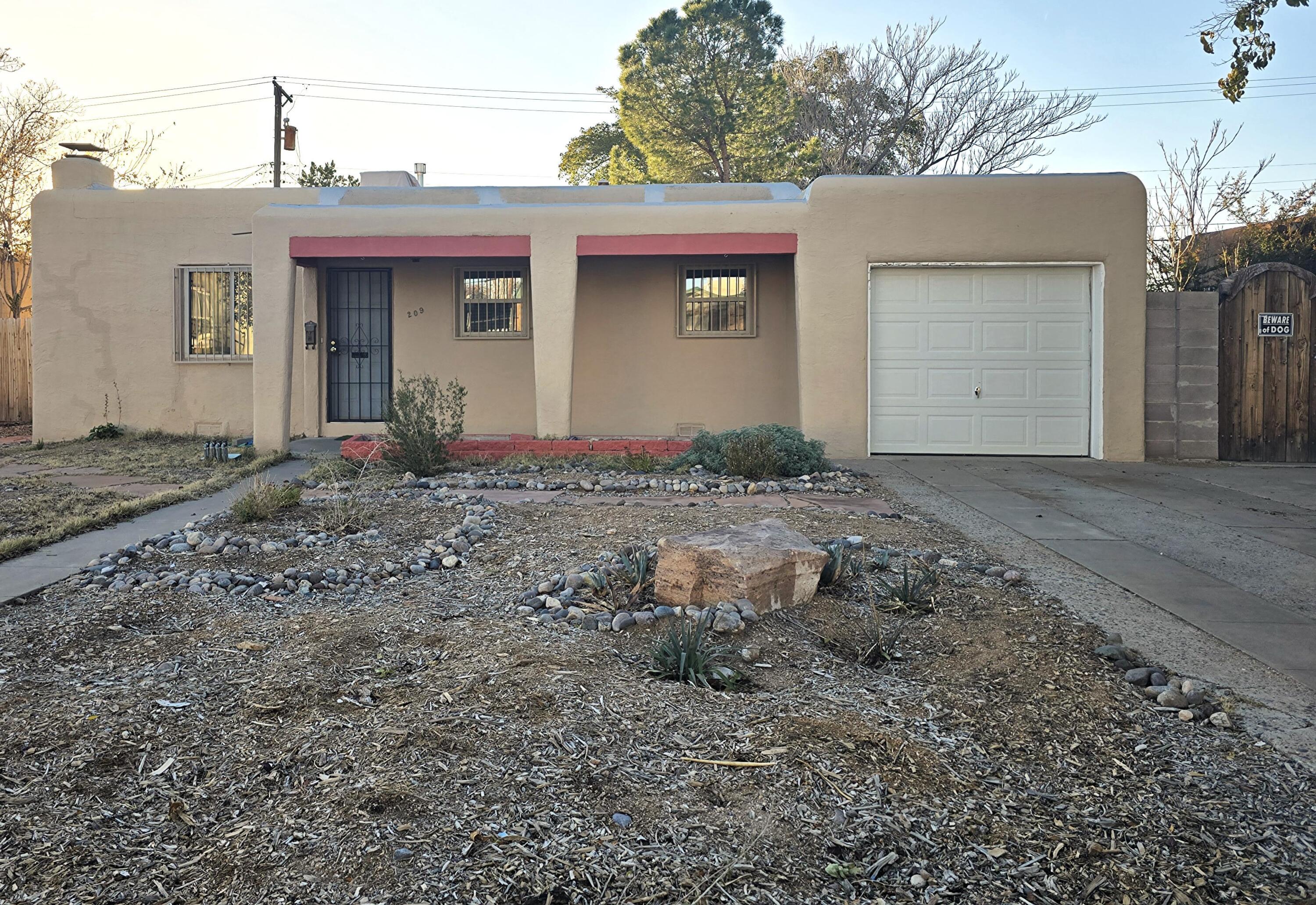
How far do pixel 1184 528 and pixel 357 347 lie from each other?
10.8 meters

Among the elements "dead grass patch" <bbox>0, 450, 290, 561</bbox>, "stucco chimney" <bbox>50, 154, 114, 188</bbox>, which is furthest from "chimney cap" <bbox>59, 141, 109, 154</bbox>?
"dead grass patch" <bbox>0, 450, 290, 561</bbox>

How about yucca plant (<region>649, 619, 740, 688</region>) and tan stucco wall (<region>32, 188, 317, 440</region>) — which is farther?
tan stucco wall (<region>32, 188, 317, 440</region>)

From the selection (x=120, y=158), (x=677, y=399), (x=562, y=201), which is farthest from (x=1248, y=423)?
(x=120, y=158)

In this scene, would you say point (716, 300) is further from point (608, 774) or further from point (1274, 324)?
point (608, 774)

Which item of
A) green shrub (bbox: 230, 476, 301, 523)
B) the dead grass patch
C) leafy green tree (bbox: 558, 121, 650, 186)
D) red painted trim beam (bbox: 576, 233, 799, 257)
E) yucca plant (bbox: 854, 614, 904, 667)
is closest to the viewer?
yucca plant (bbox: 854, 614, 904, 667)

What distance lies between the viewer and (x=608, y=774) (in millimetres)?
2480

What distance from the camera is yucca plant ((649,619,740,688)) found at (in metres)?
3.12

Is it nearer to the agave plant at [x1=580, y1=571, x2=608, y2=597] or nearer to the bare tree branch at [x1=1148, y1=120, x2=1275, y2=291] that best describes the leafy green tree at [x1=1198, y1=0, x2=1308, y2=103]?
the agave plant at [x1=580, y1=571, x2=608, y2=597]

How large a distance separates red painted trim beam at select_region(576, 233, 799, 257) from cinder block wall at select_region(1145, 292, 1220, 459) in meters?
4.43

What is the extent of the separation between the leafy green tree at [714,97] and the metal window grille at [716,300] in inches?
542

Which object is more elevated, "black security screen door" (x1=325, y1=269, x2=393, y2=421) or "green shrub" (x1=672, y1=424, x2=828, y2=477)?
"black security screen door" (x1=325, y1=269, x2=393, y2=421)

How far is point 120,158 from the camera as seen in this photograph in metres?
23.5

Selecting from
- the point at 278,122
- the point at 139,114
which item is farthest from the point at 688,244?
the point at 139,114

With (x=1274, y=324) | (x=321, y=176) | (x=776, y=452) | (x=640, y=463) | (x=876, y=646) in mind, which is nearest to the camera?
(x=876, y=646)
